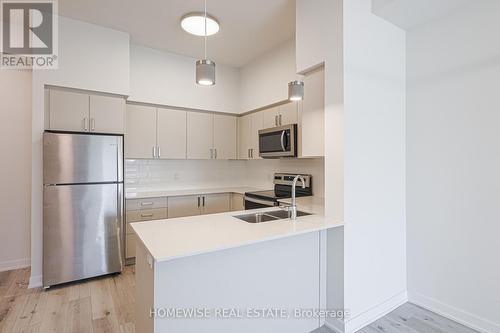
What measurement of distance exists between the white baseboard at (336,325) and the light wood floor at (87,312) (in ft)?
0.15

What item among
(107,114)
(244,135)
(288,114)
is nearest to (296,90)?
(288,114)

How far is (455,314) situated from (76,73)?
450cm

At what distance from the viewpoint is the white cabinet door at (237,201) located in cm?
385

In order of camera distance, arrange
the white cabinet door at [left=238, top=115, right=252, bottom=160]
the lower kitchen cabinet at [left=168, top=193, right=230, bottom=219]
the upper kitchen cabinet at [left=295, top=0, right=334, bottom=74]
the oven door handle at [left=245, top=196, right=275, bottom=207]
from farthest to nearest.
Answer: the white cabinet door at [left=238, top=115, right=252, bottom=160]
the lower kitchen cabinet at [left=168, top=193, right=230, bottom=219]
the oven door handle at [left=245, top=196, right=275, bottom=207]
the upper kitchen cabinet at [left=295, top=0, right=334, bottom=74]

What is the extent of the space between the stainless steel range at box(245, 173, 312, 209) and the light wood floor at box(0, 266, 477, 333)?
1503mm

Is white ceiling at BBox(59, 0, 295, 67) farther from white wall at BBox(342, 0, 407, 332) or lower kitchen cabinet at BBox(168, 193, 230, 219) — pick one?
lower kitchen cabinet at BBox(168, 193, 230, 219)

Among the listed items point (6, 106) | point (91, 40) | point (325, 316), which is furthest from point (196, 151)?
point (325, 316)

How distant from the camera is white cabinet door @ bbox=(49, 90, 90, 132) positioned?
112 inches

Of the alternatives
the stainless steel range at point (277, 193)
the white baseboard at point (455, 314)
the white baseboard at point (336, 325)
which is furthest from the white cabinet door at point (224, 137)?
the white baseboard at point (455, 314)

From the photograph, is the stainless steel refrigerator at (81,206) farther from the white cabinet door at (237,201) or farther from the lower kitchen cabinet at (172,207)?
the white cabinet door at (237,201)

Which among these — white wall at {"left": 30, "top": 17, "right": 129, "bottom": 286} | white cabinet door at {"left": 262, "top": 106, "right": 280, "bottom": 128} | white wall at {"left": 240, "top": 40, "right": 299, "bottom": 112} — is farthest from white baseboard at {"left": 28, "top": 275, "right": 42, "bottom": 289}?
white wall at {"left": 240, "top": 40, "right": 299, "bottom": 112}

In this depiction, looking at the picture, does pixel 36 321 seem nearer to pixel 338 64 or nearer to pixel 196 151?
pixel 196 151

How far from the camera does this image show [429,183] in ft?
7.91

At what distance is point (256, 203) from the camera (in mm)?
3424
